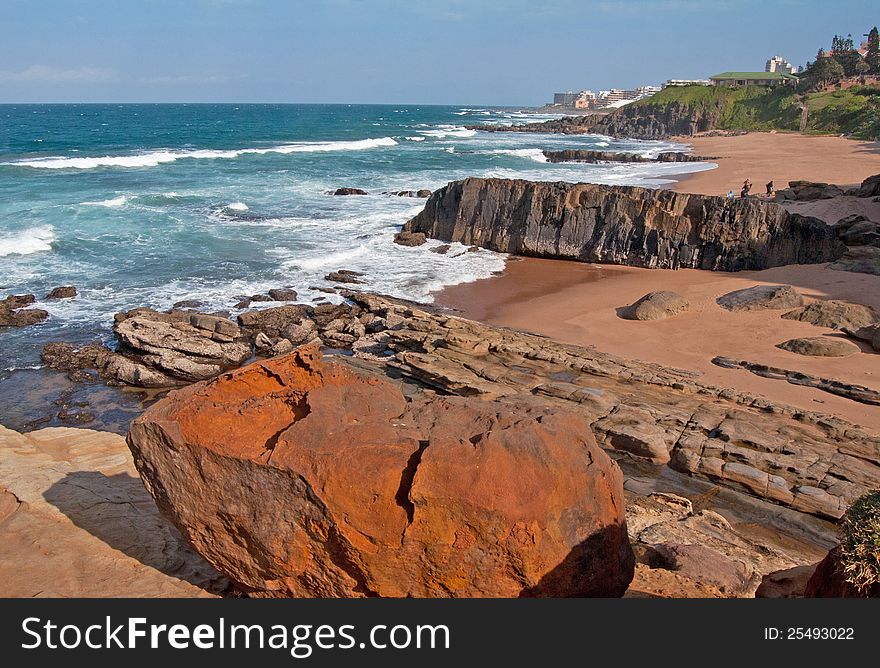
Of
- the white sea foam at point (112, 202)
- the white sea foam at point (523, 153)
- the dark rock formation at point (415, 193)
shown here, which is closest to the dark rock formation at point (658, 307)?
the dark rock formation at point (415, 193)

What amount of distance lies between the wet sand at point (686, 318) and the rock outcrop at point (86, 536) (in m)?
11.8

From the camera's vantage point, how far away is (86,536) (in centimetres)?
696

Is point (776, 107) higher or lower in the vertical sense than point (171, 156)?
higher

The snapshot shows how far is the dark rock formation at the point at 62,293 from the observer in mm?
22125

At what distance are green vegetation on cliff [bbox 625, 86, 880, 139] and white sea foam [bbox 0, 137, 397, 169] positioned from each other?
5058cm

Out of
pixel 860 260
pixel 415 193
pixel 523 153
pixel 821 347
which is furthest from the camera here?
pixel 523 153

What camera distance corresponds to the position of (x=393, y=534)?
16.7 feet

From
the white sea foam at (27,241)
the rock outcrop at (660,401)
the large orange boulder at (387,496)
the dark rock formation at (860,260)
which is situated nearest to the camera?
the large orange boulder at (387,496)

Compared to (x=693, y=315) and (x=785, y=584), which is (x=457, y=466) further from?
(x=693, y=315)

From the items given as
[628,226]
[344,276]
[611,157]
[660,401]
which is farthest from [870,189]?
[611,157]

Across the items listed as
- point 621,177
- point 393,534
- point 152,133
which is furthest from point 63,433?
point 152,133

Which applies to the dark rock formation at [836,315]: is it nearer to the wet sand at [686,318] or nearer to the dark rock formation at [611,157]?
the wet sand at [686,318]

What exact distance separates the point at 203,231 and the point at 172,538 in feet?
89.3

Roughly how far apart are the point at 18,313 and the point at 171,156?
Answer: 45.8 m
